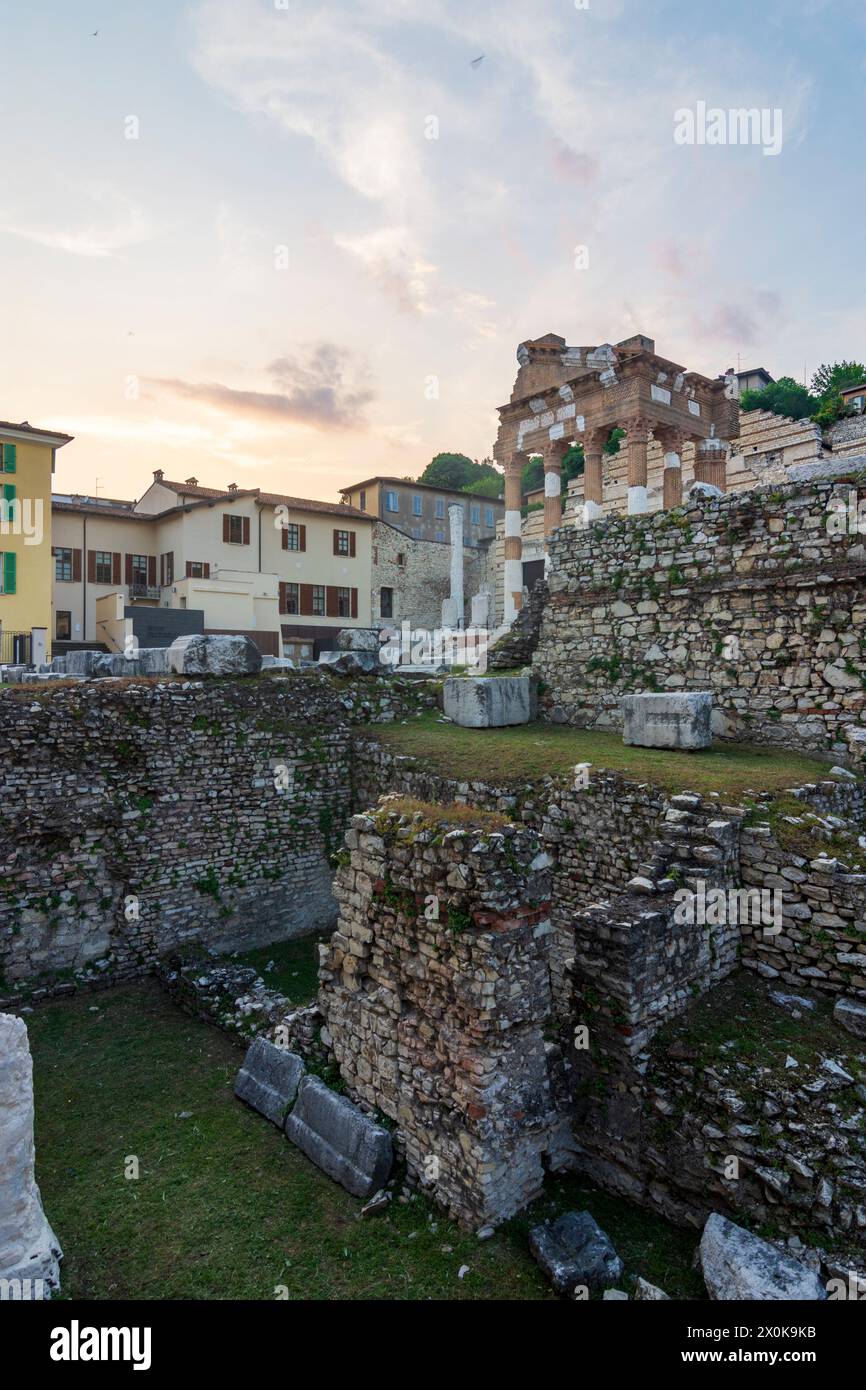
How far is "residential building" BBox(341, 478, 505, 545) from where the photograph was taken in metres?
43.9

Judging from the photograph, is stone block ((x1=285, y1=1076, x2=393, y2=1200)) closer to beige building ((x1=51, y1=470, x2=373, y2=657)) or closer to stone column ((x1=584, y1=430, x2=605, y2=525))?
stone column ((x1=584, y1=430, x2=605, y2=525))

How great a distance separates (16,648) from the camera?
22.9 meters

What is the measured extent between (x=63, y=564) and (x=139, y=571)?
117 inches

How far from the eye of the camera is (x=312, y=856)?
36.4 ft

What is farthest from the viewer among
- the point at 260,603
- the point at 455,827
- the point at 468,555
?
the point at 468,555

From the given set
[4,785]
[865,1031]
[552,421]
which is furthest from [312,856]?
[552,421]

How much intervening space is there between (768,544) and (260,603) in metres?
25.7

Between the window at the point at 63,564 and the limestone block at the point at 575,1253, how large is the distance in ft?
102

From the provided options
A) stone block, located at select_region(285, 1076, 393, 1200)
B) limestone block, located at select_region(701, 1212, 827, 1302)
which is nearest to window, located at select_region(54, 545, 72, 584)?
stone block, located at select_region(285, 1076, 393, 1200)

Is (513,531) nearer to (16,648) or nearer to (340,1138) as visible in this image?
(16,648)

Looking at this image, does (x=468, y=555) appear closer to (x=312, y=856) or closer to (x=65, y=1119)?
(x=312, y=856)

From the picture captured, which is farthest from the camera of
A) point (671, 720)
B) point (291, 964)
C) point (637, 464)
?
point (637, 464)

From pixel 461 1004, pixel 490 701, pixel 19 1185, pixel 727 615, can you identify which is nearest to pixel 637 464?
pixel 490 701
